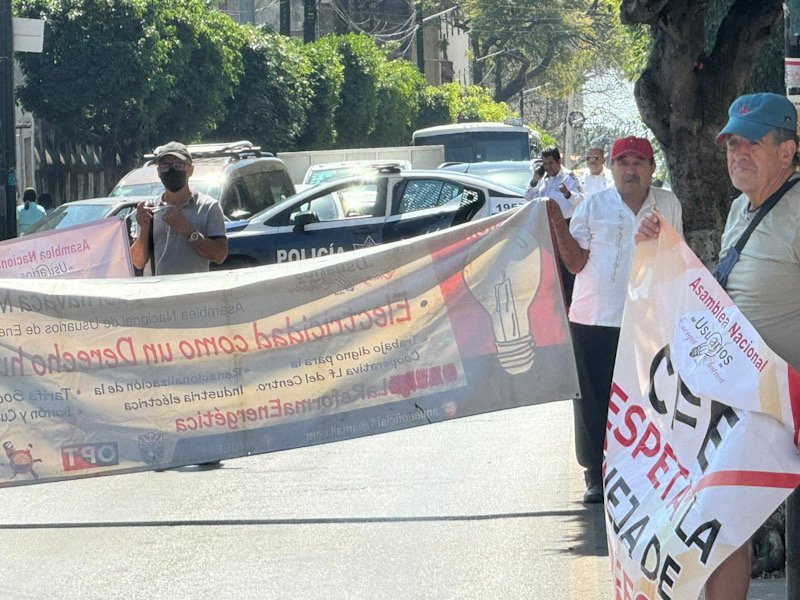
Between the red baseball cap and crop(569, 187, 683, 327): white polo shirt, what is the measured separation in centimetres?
21

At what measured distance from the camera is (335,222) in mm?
18281

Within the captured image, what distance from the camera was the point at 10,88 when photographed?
1694 cm

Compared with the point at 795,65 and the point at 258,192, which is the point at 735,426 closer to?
the point at 795,65

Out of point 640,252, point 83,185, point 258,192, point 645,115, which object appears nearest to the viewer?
point 640,252

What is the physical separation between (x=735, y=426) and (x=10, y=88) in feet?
45.5

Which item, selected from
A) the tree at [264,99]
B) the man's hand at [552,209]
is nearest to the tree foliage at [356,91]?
the tree at [264,99]

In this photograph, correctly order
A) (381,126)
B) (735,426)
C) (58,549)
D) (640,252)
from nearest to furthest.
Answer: (735,426) < (640,252) < (58,549) < (381,126)

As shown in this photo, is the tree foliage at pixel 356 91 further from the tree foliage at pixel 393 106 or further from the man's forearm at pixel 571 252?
the man's forearm at pixel 571 252

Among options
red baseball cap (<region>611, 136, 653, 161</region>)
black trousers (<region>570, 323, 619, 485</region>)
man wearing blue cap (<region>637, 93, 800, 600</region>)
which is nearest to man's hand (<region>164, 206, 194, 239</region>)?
black trousers (<region>570, 323, 619, 485</region>)

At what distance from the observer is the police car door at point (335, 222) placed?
1809 cm

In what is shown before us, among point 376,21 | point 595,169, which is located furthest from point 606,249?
point 376,21

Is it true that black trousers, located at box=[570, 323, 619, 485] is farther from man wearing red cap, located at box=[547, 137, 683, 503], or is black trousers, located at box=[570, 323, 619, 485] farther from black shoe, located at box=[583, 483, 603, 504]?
black shoe, located at box=[583, 483, 603, 504]

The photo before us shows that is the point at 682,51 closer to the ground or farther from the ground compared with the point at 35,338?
farther from the ground

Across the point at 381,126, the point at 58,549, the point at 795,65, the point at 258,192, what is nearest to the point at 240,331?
the point at 58,549
